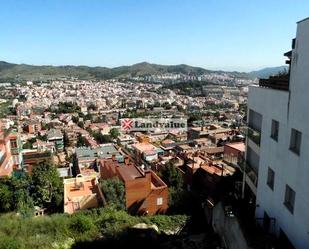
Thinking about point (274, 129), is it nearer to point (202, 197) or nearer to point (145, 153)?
point (202, 197)

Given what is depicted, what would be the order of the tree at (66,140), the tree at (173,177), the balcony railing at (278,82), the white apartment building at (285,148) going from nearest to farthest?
1. the white apartment building at (285,148)
2. the balcony railing at (278,82)
3. the tree at (173,177)
4. the tree at (66,140)

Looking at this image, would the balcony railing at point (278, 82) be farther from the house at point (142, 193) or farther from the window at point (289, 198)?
the house at point (142, 193)

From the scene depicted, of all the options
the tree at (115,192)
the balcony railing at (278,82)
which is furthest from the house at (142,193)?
the balcony railing at (278,82)

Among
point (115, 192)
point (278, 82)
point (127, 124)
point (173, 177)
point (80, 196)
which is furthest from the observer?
point (127, 124)

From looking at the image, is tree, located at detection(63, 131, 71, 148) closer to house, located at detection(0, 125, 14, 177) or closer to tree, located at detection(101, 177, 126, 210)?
house, located at detection(0, 125, 14, 177)

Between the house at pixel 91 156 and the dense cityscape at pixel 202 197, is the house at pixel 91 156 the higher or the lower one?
the lower one

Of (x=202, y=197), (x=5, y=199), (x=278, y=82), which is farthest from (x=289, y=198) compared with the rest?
(x=5, y=199)
